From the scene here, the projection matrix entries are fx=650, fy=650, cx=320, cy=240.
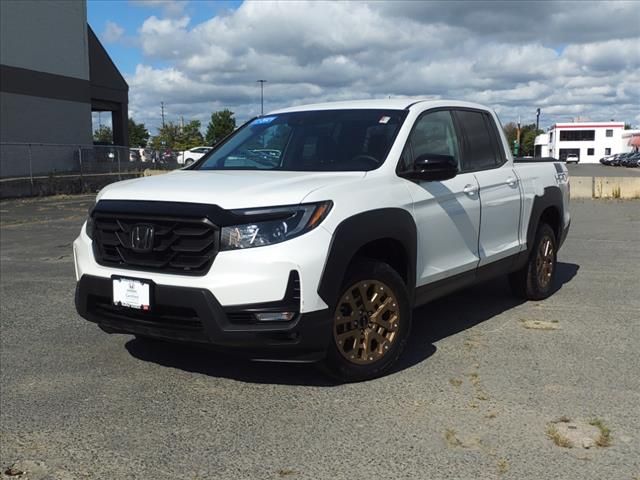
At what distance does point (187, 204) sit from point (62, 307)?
11.0 ft

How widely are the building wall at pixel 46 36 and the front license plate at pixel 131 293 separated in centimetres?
3003

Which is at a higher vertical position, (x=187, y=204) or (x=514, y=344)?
(x=187, y=204)

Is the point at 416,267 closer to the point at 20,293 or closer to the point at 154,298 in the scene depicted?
the point at 154,298

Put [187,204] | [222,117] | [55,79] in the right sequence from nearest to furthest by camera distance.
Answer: [187,204] → [55,79] → [222,117]

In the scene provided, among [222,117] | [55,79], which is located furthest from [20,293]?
[222,117]

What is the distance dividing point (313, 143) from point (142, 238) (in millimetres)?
1690

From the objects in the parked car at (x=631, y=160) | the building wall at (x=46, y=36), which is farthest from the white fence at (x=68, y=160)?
the parked car at (x=631, y=160)

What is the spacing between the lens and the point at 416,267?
460cm

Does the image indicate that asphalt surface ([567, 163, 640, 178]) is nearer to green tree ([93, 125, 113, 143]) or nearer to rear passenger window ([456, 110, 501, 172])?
rear passenger window ([456, 110, 501, 172])

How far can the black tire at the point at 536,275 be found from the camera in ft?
21.0

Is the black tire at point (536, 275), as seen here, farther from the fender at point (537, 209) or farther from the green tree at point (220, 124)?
the green tree at point (220, 124)

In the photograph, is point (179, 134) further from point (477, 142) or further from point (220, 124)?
point (477, 142)

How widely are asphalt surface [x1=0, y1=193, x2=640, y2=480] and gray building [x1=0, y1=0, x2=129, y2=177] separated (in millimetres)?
22917

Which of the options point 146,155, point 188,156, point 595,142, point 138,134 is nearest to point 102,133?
point 138,134
